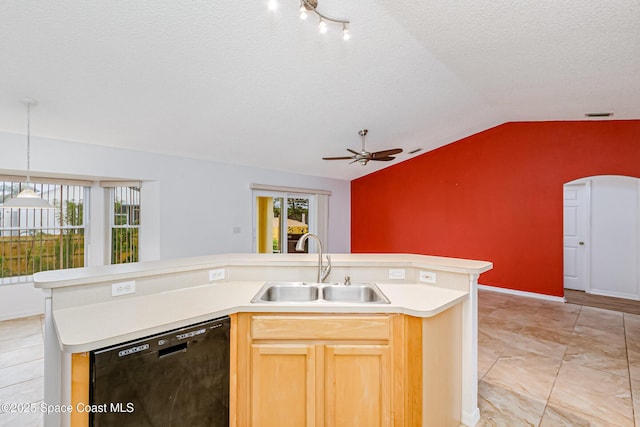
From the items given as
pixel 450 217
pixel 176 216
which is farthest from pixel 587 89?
pixel 176 216

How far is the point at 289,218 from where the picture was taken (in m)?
6.35

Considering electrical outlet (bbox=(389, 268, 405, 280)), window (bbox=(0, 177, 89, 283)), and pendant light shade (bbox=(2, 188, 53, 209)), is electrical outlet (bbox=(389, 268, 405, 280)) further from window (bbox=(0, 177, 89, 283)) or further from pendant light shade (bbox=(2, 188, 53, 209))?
window (bbox=(0, 177, 89, 283))

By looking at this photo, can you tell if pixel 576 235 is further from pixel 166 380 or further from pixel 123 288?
pixel 123 288

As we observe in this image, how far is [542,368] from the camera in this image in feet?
8.79

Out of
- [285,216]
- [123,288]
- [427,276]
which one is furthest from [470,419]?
[285,216]

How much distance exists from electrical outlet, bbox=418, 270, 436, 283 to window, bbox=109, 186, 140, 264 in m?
4.21

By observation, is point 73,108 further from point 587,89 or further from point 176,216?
point 587,89

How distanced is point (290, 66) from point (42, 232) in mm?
4182

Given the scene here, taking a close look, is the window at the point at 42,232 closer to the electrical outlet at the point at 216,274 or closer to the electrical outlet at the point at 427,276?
the electrical outlet at the point at 216,274

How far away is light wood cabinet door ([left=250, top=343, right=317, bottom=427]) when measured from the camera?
158 centimetres

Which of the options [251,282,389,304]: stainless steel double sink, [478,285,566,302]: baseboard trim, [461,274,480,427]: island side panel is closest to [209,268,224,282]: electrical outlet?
[251,282,389,304]: stainless steel double sink

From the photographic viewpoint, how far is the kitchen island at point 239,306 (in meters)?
1.38

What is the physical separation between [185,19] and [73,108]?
1.80 m

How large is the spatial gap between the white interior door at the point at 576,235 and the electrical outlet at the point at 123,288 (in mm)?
6588
